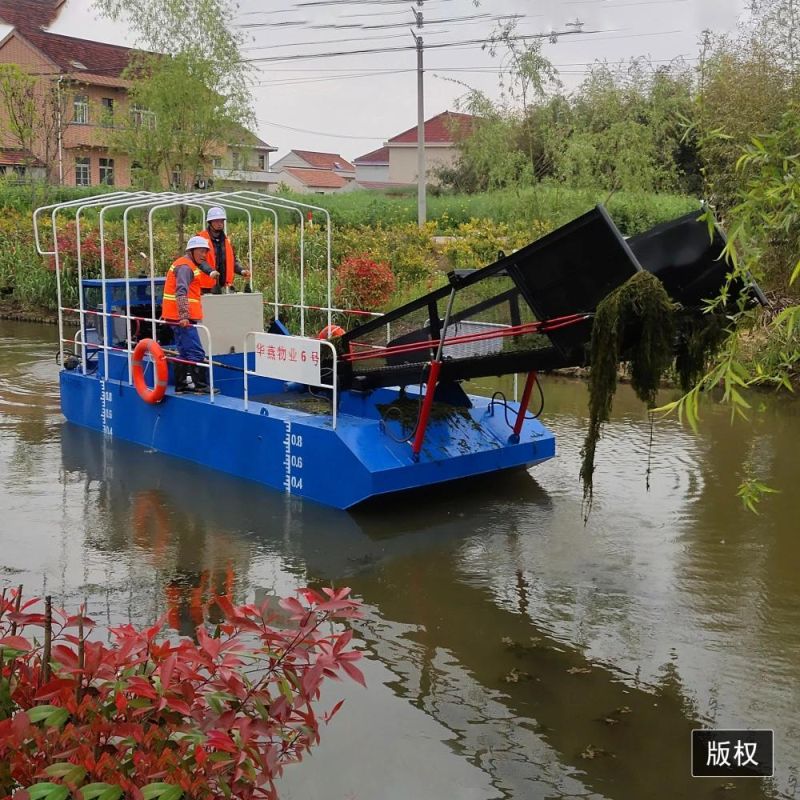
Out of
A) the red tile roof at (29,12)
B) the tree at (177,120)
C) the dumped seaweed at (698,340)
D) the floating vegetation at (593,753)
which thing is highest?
the red tile roof at (29,12)

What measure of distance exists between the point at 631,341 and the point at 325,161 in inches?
2886

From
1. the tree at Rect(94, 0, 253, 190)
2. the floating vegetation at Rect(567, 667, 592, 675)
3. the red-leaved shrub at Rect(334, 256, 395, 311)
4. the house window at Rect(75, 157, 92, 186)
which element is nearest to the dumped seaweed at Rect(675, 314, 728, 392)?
the floating vegetation at Rect(567, 667, 592, 675)

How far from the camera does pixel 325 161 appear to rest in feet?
251

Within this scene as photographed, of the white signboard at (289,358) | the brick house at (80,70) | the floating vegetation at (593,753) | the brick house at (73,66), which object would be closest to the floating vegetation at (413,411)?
the white signboard at (289,358)

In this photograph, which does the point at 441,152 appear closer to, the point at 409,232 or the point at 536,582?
the point at 409,232

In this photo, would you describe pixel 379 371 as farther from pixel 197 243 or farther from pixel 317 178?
pixel 317 178

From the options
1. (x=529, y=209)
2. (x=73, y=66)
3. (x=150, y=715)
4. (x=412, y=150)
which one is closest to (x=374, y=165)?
(x=412, y=150)

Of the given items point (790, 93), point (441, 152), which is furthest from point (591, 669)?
point (441, 152)

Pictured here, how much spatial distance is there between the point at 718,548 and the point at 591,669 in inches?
83.7

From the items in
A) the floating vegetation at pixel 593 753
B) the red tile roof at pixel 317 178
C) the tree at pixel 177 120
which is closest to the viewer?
the floating vegetation at pixel 593 753

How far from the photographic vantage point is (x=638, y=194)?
1534 centimetres

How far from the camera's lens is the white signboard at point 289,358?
7625 mm

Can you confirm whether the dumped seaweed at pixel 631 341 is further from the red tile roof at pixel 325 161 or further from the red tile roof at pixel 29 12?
the red tile roof at pixel 325 161

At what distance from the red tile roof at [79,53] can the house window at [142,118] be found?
64.0 ft
